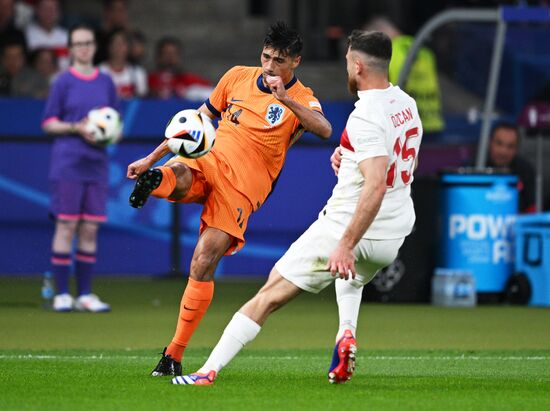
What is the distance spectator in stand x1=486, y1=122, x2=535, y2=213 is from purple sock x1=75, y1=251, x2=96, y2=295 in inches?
178

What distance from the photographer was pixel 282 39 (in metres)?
8.70

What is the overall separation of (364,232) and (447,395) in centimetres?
105

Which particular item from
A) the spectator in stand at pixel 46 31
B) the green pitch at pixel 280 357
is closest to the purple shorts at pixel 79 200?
the green pitch at pixel 280 357

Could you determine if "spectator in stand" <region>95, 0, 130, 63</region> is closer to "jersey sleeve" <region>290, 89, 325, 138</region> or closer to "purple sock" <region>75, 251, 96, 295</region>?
"purple sock" <region>75, 251, 96, 295</region>

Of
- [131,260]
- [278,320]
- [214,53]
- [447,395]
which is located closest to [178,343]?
[447,395]

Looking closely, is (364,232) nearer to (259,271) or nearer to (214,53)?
(259,271)

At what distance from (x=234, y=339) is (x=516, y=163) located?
7.63 meters

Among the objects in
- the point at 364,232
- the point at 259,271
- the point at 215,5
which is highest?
the point at 215,5

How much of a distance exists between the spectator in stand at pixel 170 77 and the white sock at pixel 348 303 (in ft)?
29.7

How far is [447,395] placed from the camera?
7832 millimetres

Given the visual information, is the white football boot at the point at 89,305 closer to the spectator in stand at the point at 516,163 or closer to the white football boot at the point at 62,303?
the white football boot at the point at 62,303

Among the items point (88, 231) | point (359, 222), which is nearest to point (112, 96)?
point (88, 231)

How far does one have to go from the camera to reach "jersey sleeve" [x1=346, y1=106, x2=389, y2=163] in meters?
7.70

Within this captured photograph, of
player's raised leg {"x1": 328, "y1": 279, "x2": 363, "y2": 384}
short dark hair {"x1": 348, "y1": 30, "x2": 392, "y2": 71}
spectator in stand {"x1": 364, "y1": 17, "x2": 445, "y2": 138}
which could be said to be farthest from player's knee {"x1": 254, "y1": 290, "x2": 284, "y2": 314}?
spectator in stand {"x1": 364, "y1": 17, "x2": 445, "y2": 138}
